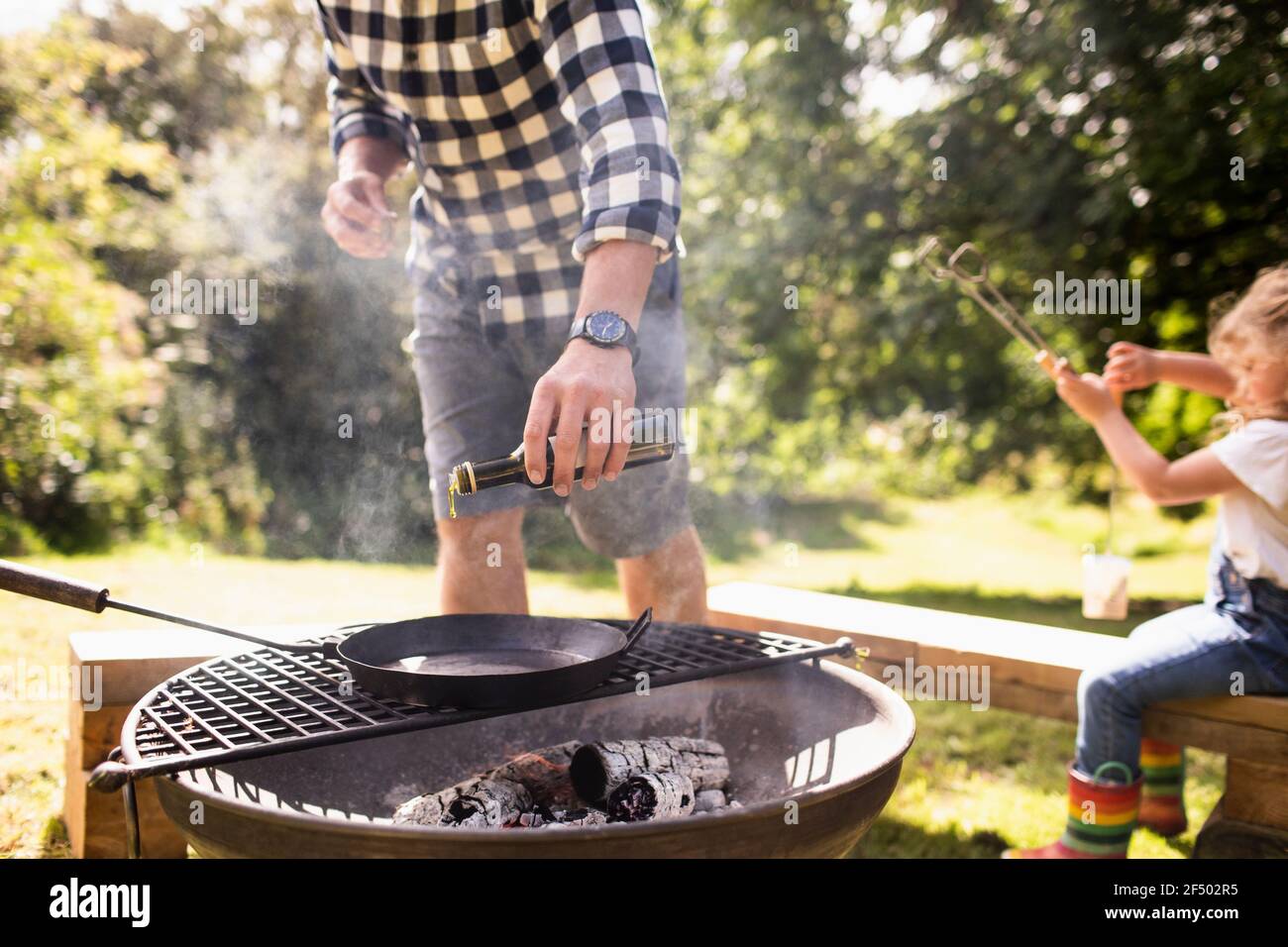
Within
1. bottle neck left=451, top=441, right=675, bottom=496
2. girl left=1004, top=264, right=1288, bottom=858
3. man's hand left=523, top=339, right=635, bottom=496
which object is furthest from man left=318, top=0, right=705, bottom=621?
girl left=1004, top=264, right=1288, bottom=858

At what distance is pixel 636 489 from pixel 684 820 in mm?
1114

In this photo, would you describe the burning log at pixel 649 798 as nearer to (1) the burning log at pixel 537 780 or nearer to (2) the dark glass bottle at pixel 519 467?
(1) the burning log at pixel 537 780

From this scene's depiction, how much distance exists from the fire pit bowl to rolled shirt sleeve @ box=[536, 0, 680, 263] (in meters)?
0.99

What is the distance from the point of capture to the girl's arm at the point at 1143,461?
94.9 inches

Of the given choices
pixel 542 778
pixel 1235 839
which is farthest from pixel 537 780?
pixel 1235 839

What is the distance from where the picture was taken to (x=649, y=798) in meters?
1.65

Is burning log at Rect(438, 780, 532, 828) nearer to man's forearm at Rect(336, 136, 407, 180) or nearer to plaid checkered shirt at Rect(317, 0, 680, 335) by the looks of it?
plaid checkered shirt at Rect(317, 0, 680, 335)

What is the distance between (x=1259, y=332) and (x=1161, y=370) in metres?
0.33

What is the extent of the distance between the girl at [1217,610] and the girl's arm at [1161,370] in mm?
205

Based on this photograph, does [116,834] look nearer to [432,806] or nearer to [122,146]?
[432,806]

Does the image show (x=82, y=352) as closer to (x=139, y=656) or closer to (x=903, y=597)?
(x=139, y=656)

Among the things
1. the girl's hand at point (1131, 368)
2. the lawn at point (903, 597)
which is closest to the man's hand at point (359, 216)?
the lawn at point (903, 597)

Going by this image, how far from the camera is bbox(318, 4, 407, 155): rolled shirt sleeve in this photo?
7.90 ft
